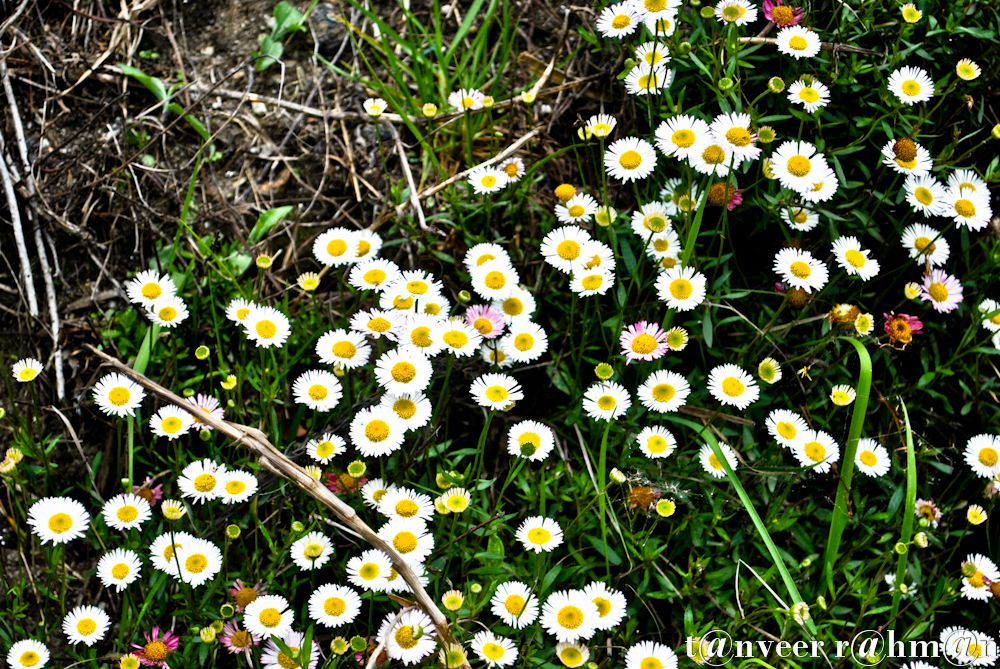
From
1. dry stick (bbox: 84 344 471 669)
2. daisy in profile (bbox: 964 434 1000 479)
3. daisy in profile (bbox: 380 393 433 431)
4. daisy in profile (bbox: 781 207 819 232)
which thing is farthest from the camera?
daisy in profile (bbox: 781 207 819 232)

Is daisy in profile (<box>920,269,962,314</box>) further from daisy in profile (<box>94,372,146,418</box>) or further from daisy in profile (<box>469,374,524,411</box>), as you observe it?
daisy in profile (<box>94,372,146,418</box>)

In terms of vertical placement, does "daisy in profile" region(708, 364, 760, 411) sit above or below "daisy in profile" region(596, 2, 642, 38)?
below

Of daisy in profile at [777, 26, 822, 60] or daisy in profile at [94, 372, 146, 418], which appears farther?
daisy in profile at [777, 26, 822, 60]

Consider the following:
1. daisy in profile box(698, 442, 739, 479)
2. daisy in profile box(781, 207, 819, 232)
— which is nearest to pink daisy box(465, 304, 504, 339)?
daisy in profile box(698, 442, 739, 479)

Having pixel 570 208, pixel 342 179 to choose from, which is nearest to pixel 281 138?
pixel 342 179

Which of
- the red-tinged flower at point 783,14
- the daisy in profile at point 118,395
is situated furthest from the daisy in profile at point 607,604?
the red-tinged flower at point 783,14

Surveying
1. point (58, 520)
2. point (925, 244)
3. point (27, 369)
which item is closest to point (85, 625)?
point (58, 520)

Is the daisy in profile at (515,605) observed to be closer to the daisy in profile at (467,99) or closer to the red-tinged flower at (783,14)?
the daisy in profile at (467,99)
